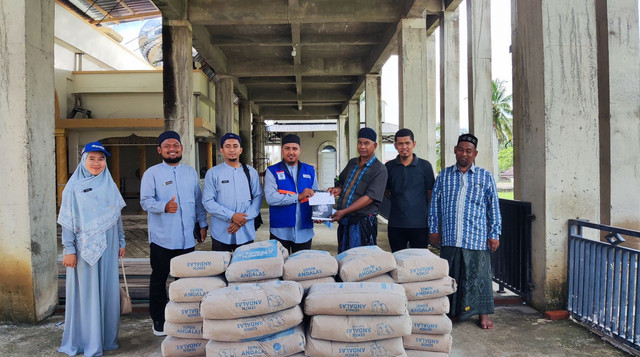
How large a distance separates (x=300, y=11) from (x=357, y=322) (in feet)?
22.6

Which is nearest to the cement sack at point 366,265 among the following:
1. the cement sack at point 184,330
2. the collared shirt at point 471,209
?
the cement sack at point 184,330

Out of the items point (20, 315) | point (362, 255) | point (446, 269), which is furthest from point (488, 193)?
point (20, 315)

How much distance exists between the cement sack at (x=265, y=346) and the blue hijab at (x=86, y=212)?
136cm

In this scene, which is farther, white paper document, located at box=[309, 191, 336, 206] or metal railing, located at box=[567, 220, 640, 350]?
white paper document, located at box=[309, 191, 336, 206]

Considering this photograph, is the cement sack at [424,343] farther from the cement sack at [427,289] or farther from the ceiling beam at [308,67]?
the ceiling beam at [308,67]

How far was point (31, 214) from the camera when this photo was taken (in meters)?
3.90

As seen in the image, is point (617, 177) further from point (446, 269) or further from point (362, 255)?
point (362, 255)

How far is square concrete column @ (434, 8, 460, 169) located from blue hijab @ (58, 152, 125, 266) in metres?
7.28

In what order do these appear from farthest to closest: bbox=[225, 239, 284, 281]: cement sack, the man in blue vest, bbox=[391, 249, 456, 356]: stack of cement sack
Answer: the man in blue vest
bbox=[391, 249, 456, 356]: stack of cement sack
bbox=[225, 239, 284, 281]: cement sack

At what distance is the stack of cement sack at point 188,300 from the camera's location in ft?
8.98

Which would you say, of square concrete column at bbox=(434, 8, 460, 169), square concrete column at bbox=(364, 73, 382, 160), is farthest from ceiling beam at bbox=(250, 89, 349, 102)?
square concrete column at bbox=(434, 8, 460, 169)

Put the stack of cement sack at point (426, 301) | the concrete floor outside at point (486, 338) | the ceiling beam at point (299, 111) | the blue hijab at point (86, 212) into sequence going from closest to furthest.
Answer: the stack of cement sack at point (426, 301)
the blue hijab at point (86, 212)
the concrete floor outside at point (486, 338)
the ceiling beam at point (299, 111)

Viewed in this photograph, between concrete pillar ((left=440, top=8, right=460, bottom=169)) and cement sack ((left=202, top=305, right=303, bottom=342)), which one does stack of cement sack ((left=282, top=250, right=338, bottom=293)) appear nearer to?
cement sack ((left=202, top=305, right=303, bottom=342))

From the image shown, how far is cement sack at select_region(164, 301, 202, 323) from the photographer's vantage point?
2.73 metres
